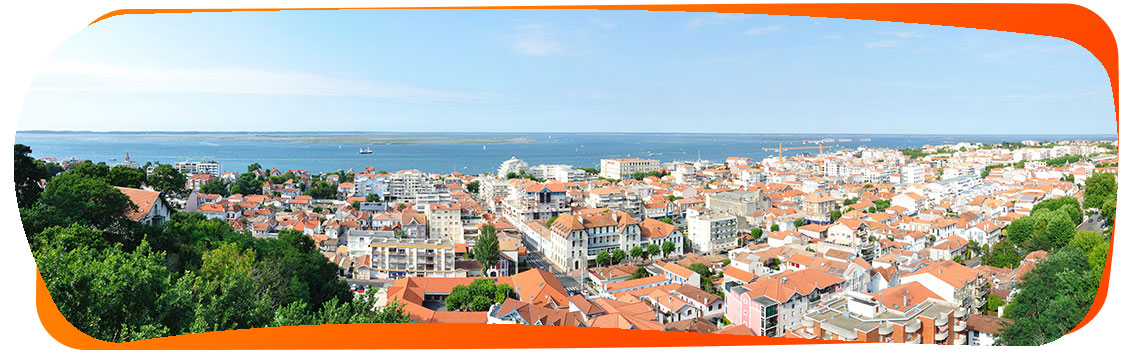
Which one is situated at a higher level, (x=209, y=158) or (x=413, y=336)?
(x=209, y=158)

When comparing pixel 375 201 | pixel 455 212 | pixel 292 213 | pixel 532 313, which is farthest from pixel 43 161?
pixel 292 213

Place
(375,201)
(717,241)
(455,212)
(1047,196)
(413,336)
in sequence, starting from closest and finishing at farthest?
1. (413,336)
2. (455,212)
3. (1047,196)
4. (375,201)
5. (717,241)

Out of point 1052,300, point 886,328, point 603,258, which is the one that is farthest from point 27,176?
point 1052,300

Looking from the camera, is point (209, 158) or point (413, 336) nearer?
point (413, 336)

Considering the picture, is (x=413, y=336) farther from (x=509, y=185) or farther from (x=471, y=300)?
(x=509, y=185)

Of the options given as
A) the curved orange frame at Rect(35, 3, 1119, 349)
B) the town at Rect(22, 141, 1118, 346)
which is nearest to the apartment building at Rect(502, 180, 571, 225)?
the town at Rect(22, 141, 1118, 346)

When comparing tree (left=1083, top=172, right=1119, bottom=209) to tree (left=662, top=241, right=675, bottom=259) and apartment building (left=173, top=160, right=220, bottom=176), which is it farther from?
apartment building (left=173, top=160, right=220, bottom=176)
